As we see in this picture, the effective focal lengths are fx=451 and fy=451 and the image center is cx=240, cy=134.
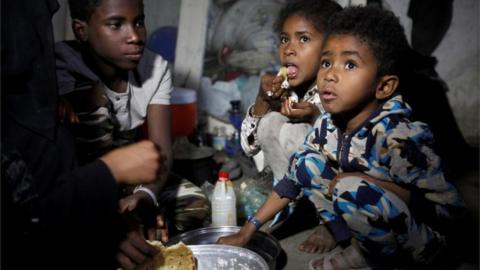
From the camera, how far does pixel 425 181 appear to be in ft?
6.20

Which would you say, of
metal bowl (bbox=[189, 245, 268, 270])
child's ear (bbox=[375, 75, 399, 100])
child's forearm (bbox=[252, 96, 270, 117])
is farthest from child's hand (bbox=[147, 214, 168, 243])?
child's ear (bbox=[375, 75, 399, 100])

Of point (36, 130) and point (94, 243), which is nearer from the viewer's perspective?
point (36, 130)

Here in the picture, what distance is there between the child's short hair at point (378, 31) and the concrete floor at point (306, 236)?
3.37 feet

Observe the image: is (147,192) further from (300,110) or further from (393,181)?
(393,181)

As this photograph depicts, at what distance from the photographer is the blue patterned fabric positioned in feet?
6.09

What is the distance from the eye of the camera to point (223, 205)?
2.62 metres

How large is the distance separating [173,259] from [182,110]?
204cm

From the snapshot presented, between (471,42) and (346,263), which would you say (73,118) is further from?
(471,42)

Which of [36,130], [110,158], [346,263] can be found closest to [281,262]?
[346,263]

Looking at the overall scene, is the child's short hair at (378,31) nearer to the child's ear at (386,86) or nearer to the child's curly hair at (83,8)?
the child's ear at (386,86)

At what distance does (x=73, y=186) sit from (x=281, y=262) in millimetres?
1384

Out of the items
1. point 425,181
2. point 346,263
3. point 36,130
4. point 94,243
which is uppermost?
point 36,130

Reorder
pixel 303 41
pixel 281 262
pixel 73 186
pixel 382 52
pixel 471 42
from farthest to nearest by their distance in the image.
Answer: pixel 471 42 < pixel 303 41 < pixel 281 262 < pixel 382 52 < pixel 73 186

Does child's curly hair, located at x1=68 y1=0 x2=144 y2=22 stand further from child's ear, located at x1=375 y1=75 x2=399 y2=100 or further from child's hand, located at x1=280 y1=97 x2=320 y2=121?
child's ear, located at x1=375 y1=75 x2=399 y2=100
